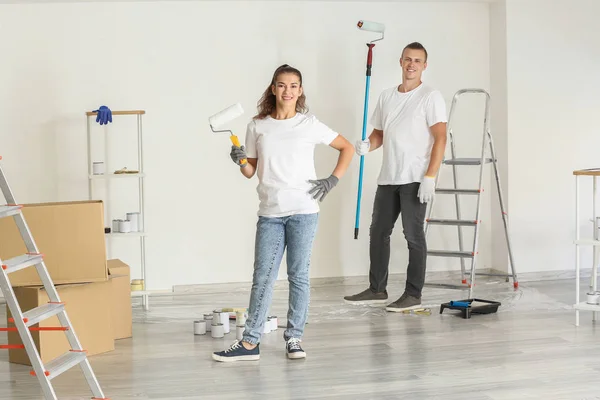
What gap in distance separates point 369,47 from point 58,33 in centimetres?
201

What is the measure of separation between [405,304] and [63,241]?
204cm

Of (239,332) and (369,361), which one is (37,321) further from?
(369,361)

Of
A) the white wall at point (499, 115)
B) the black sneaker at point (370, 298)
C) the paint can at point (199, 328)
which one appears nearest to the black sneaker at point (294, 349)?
the paint can at point (199, 328)

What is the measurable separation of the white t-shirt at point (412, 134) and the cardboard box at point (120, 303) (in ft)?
5.30

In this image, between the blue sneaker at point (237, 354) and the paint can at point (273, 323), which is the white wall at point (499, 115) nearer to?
the paint can at point (273, 323)

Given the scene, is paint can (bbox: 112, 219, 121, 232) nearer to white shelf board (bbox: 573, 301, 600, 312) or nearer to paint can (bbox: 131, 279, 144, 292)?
paint can (bbox: 131, 279, 144, 292)

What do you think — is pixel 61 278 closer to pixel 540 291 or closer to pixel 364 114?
pixel 364 114

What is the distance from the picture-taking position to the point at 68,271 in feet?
12.9

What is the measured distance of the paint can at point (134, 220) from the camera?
5.18 metres

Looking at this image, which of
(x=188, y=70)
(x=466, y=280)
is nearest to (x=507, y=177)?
(x=466, y=280)

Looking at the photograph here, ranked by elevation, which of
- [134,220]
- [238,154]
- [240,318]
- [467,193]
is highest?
[238,154]

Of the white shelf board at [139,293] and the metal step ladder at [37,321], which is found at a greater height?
the metal step ladder at [37,321]

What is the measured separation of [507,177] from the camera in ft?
19.4

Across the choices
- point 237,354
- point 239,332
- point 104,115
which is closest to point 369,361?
point 237,354
